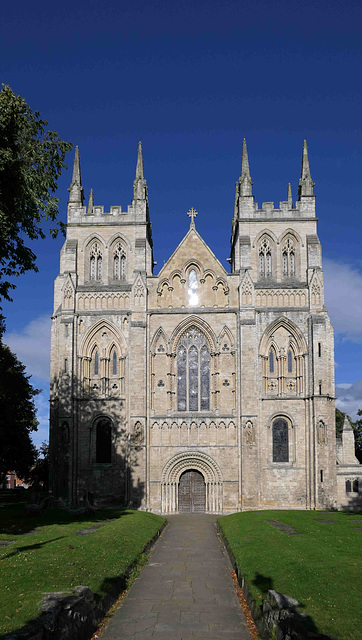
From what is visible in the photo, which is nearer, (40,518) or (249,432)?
(40,518)

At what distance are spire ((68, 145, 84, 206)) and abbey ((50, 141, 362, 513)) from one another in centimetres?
281

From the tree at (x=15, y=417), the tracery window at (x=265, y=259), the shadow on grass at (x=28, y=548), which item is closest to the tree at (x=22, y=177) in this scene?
the shadow on grass at (x=28, y=548)

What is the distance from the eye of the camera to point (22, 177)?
19.7 metres

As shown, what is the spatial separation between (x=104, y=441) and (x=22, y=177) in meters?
23.0

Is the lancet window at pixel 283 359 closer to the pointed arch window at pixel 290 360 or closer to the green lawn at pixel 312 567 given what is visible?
the pointed arch window at pixel 290 360

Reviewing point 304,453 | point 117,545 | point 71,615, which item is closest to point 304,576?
point 71,615

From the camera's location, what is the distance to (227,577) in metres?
16.8

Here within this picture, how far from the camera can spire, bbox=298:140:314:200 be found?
41406mm

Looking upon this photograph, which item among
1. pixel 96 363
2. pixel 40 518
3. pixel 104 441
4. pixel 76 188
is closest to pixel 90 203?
pixel 76 188

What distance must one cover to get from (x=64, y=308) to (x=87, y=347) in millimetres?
3065

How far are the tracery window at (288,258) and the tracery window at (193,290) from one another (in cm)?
625

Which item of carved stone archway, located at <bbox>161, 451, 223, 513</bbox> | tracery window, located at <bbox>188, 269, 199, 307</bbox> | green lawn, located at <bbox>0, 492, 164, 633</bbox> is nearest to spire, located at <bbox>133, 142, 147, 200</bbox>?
tracery window, located at <bbox>188, 269, 199, 307</bbox>

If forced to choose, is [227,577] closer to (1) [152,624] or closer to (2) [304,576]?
(2) [304,576]

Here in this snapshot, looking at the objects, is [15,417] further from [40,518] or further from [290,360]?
[290,360]
